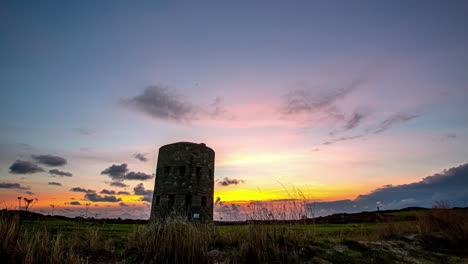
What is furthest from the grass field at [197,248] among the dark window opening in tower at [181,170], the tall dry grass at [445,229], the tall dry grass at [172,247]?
the dark window opening in tower at [181,170]

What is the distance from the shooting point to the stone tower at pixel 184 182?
17.3 m

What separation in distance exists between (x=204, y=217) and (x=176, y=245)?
1217 cm

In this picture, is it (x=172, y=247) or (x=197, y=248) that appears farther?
(x=172, y=247)

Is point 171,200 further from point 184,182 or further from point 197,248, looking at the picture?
point 197,248

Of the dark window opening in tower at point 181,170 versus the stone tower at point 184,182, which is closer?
the stone tower at point 184,182

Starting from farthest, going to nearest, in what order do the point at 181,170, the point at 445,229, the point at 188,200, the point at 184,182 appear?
the point at 181,170
the point at 184,182
the point at 188,200
the point at 445,229

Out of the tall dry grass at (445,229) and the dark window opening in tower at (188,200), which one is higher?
the dark window opening in tower at (188,200)

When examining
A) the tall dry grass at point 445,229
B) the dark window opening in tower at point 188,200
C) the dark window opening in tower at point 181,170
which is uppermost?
the dark window opening in tower at point 181,170

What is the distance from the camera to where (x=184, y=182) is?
17.7 metres

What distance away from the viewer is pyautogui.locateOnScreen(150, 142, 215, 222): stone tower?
1733 cm

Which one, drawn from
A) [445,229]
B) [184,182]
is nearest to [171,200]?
[184,182]

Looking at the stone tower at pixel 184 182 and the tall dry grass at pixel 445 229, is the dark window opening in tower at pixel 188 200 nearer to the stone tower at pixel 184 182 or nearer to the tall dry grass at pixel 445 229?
the stone tower at pixel 184 182

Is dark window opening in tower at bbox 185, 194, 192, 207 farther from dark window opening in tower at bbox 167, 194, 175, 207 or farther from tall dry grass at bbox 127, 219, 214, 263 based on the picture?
tall dry grass at bbox 127, 219, 214, 263

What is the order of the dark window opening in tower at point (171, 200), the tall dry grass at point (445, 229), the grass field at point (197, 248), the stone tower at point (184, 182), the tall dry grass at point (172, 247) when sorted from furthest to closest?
the dark window opening in tower at point (171, 200) < the stone tower at point (184, 182) < the tall dry grass at point (445, 229) < the tall dry grass at point (172, 247) < the grass field at point (197, 248)
